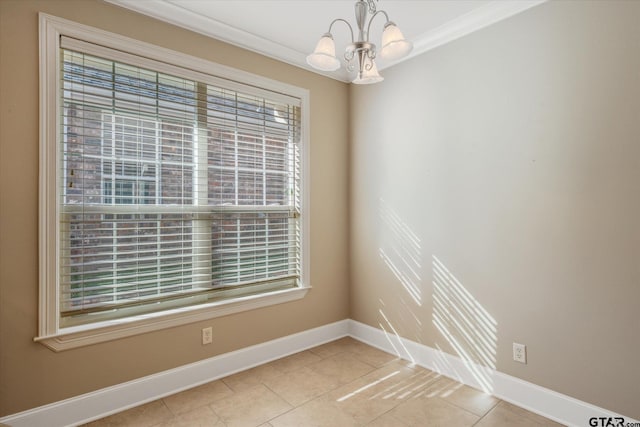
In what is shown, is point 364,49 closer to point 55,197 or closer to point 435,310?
point 55,197

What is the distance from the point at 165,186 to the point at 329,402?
1869 mm

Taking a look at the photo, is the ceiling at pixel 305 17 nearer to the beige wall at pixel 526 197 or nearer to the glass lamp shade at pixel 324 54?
the beige wall at pixel 526 197

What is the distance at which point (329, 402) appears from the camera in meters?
2.35

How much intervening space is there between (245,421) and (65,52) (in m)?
2.48

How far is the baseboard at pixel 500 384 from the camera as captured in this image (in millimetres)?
2072

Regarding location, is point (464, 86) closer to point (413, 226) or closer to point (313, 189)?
point (413, 226)

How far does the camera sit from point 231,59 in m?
2.78

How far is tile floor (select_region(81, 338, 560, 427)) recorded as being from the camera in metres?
2.14

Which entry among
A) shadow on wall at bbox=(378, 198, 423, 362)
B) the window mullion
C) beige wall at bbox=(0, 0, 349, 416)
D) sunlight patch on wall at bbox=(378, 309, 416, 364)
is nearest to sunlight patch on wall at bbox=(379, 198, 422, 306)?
shadow on wall at bbox=(378, 198, 423, 362)

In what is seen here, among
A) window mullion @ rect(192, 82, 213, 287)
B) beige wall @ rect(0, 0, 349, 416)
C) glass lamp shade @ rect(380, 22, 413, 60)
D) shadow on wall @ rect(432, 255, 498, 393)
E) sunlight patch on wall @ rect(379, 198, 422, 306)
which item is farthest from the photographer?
sunlight patch on wall @ rect(379, 198, 422, 306)

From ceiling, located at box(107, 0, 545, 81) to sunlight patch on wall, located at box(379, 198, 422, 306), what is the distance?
4.72 ft

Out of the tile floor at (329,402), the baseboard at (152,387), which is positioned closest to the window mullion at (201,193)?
the baseboard at (152,387)

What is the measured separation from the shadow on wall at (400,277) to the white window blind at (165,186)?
0.86m

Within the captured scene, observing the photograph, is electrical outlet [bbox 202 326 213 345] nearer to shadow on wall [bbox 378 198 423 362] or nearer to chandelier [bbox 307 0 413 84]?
shadow on wall [bbox 378 198 423 362]
